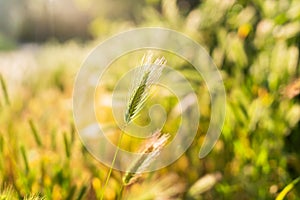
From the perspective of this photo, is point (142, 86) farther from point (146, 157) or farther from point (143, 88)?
point (146, 157)

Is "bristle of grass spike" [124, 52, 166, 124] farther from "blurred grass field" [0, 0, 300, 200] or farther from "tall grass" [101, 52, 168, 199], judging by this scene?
"blurred grass field" [0, 0, 300, 200]

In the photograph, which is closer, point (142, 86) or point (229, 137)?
point (142, 86)

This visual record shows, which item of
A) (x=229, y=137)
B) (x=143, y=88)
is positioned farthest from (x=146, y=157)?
(x=229, y=137)

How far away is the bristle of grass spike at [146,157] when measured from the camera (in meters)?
1.04

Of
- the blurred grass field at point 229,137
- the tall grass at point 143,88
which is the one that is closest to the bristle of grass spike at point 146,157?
the tall grass at point 143,88

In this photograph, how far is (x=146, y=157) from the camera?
105 cm

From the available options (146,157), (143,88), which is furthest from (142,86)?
(146,157)

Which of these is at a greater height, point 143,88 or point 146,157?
point 143,88

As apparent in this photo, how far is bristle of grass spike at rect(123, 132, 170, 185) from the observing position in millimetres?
1036

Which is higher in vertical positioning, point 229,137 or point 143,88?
point 143,88

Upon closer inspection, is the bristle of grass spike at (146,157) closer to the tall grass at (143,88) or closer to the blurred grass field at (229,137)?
the tall grass at (143,88)

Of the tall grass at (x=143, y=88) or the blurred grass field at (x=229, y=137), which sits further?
the blurred grass field at (x=229, y=137)

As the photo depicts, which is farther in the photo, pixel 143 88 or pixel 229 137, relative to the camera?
pixel 229 137

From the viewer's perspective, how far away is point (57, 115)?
265 centimetres
